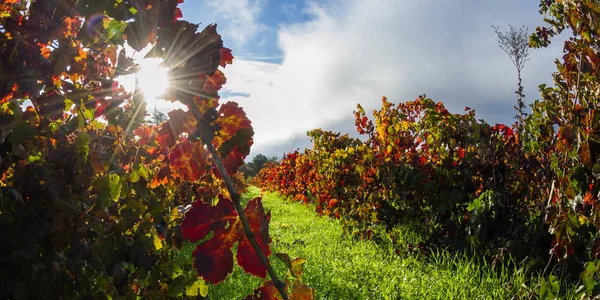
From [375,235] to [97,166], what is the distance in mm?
4999

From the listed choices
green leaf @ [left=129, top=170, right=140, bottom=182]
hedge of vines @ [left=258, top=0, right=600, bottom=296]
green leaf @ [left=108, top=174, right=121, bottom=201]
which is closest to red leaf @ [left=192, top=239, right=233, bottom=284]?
green leaf @ [left=108, top=174, right=121, bottom=201]

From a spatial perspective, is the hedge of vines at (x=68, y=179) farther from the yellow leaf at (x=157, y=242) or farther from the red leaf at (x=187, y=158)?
the red leaf at (x=187, y=158)

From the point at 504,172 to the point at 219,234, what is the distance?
465cm

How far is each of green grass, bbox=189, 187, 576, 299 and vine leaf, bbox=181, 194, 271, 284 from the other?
275 cm

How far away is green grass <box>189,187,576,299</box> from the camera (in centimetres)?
343

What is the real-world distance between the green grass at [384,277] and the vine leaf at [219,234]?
2751 millimetres

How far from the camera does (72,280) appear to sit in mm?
1662

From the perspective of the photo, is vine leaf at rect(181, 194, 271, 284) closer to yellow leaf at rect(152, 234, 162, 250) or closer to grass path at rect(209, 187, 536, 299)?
yellow leaf at rect(152, 234, 162, 250)

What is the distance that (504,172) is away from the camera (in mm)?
4754

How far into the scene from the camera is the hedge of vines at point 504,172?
2564mm

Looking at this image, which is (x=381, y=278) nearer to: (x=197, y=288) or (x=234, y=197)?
(x=197, y=288)

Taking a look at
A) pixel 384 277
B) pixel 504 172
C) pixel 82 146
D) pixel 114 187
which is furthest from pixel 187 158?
pixel 504 172

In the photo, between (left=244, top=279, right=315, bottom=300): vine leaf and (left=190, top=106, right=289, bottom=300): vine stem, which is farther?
(left=244, top=279, right=315, bottom=300): vine leaf

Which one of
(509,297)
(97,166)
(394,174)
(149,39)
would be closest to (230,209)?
(149,39)
